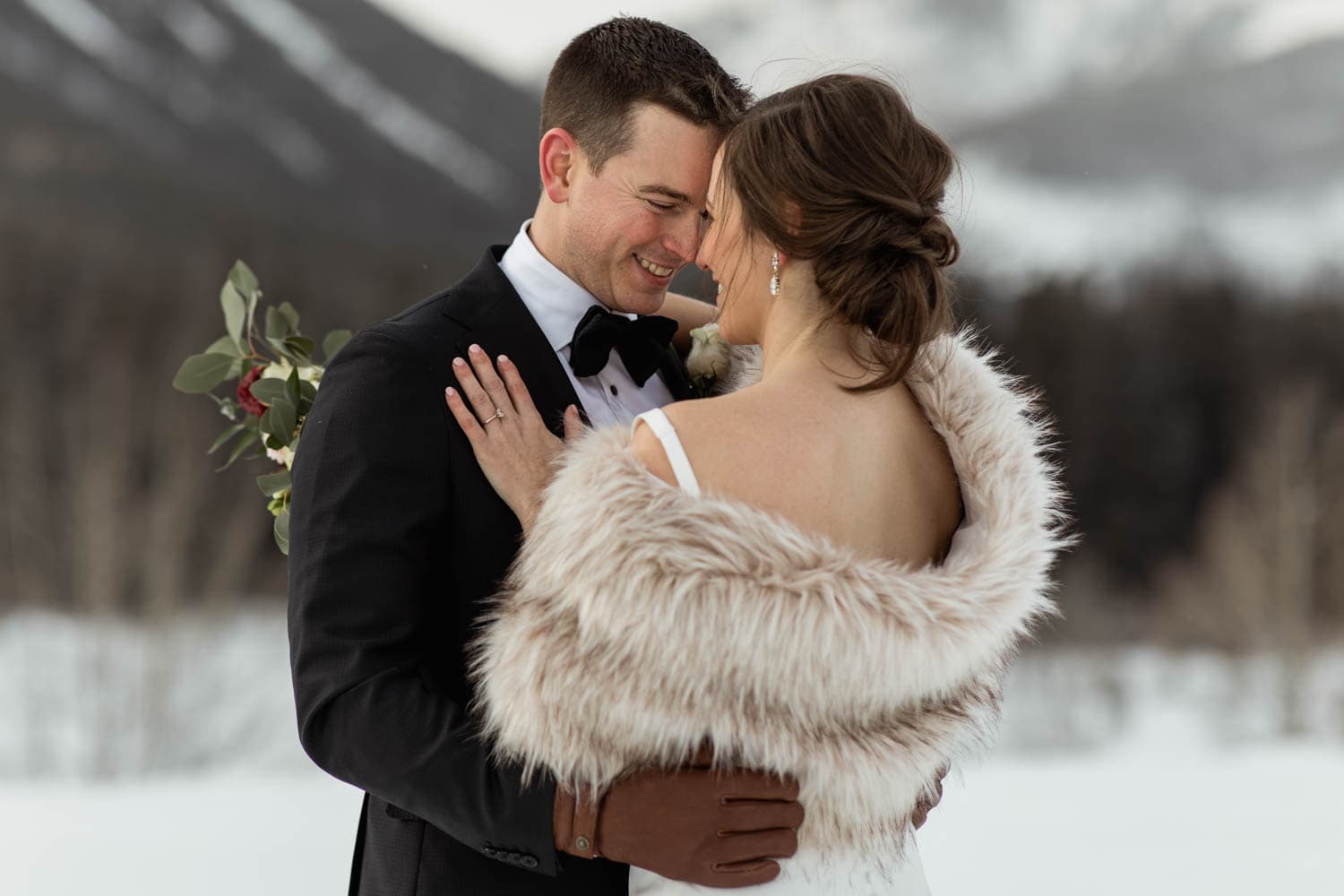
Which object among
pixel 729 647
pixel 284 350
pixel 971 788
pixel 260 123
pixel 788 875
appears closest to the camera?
pixel 729 647

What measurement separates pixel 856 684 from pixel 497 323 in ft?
2.31

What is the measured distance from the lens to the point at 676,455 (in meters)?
1.25

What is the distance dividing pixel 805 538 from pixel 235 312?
1185 millimetres

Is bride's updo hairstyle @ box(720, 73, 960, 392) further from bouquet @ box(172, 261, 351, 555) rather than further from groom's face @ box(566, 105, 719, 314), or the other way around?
bouquet @ box(172, 261, 351, 555)

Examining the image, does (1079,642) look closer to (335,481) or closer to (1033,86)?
(1033,86)

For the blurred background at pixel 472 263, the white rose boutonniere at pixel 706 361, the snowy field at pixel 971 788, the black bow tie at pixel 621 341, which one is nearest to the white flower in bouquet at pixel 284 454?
the black bow tie at pixel 621 341

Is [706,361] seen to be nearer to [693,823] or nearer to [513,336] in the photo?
[513,336]

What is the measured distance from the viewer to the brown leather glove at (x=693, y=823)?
4.07ft

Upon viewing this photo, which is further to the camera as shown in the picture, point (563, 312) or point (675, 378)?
point (675, 378)

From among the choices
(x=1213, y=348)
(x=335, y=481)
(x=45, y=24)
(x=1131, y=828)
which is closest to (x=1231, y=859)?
(x=1131, y=828)

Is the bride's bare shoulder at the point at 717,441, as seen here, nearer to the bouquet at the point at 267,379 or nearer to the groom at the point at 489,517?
the groom at the point at 489,517

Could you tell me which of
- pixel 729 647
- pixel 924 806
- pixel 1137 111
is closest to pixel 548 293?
pixel 729 647

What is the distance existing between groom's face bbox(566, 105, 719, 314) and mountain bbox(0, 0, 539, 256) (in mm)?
7649

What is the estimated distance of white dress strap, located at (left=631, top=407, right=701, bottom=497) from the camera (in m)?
1.25
